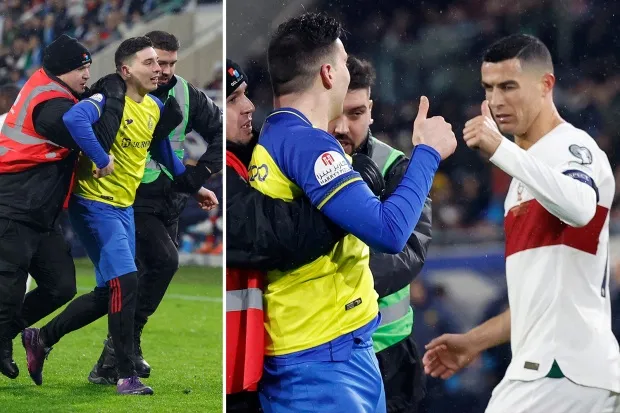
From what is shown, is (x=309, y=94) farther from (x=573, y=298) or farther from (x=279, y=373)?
(x=573, y=298)

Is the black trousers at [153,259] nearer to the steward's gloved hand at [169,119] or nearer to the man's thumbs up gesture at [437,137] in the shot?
the steward's gloved hand at [169,119]

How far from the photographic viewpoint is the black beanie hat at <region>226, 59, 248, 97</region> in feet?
8.02

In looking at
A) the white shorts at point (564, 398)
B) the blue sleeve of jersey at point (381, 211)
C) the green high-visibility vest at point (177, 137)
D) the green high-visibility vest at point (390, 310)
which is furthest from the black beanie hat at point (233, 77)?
the white shorts at point (564, 398)

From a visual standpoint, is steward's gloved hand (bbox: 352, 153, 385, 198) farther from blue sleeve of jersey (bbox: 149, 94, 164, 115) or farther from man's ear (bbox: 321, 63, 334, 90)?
blue sleeve of jersey (bbox: 149, 94, 164, 115)

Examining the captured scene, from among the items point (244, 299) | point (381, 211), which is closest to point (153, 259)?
point (244, 299)

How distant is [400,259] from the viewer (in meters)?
2.41

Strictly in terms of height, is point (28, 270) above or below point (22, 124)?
below

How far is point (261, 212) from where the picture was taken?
1976 millimetres

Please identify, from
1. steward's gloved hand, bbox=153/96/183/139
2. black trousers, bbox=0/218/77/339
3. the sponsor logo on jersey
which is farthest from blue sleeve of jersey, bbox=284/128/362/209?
black trousers, bbox=0/218/77/339

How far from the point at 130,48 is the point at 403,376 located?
1.21 meters

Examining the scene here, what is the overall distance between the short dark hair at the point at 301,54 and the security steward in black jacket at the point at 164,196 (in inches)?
20.3

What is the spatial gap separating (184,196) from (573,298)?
1.13 m

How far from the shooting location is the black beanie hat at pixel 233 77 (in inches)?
96.3

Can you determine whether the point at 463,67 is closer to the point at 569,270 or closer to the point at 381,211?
the point at 569,270
